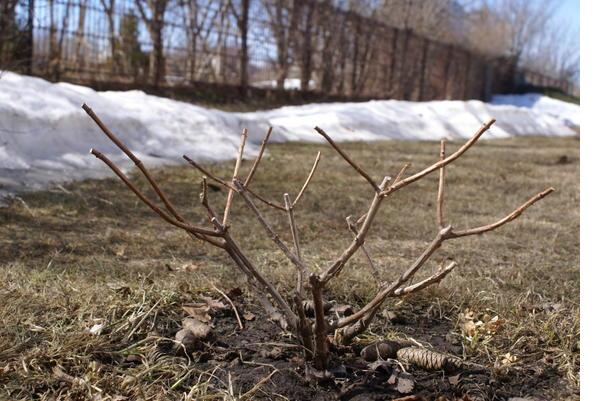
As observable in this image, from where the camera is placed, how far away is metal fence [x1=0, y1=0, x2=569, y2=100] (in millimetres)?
9734

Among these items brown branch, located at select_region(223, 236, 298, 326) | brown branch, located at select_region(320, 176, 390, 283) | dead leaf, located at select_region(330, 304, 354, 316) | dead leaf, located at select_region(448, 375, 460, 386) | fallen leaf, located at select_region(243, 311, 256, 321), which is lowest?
dead leaf, located at select_region(448, 375, 460, 386)

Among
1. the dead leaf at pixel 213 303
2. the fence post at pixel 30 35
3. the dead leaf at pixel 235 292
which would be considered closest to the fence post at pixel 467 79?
the fence post at pixel 30 35

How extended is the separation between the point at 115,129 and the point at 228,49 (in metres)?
6.76

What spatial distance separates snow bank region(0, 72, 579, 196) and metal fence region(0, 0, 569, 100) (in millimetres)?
599

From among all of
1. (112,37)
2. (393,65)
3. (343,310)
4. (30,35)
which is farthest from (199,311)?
(393,65)

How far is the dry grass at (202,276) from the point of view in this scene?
1.71m

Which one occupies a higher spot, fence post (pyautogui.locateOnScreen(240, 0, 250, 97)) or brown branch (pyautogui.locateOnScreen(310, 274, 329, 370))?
fence post (pyautogui.locateOnScreen(240, 0, 250, 97))

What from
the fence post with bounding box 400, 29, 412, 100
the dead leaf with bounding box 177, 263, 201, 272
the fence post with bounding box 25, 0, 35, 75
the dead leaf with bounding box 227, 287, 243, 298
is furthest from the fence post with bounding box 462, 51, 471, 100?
the dead leaf with bounding box 227, 287, 243, 298

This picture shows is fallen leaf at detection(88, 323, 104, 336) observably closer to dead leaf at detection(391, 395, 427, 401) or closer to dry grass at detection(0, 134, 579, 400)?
dry grass at detection(0, 134, 579, 400)

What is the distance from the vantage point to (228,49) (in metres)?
12.9

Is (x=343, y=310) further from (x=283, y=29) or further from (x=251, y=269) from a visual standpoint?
(x=283, y=29)

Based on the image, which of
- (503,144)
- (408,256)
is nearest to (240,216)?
(408,256)

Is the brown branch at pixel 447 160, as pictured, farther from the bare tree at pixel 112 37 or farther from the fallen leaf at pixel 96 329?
the bare tree at pixel 112 37

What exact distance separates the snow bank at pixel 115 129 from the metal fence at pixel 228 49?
1.97 feet
